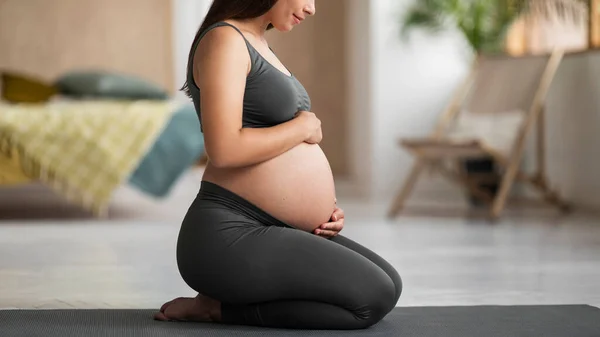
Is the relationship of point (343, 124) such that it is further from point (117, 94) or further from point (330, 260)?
point (330, 260)

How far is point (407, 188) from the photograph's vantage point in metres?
5.57

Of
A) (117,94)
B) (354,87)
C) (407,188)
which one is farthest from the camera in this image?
(354,87)

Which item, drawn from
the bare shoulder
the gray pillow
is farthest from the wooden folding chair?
the bare shoulder

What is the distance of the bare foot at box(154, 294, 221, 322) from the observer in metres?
2.29

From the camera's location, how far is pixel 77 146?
5270 millimetres

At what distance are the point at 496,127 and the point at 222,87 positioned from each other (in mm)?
4212

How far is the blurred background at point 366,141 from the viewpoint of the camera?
11.7ft

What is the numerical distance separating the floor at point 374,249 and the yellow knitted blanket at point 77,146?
223mm

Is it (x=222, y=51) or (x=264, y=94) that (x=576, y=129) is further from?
(x=222, y=51)

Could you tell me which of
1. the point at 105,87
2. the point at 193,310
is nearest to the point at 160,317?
the point at 193,310

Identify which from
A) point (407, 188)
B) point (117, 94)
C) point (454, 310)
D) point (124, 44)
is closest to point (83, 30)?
point (124, 44)

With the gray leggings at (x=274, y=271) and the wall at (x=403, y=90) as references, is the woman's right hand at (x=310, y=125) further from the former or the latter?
the wall at (x=403, y=90)

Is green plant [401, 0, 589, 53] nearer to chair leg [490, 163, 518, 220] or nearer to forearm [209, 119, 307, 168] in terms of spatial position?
chair leg [490, 163, 518, 220]

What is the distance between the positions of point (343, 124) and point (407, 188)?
2.66 m
